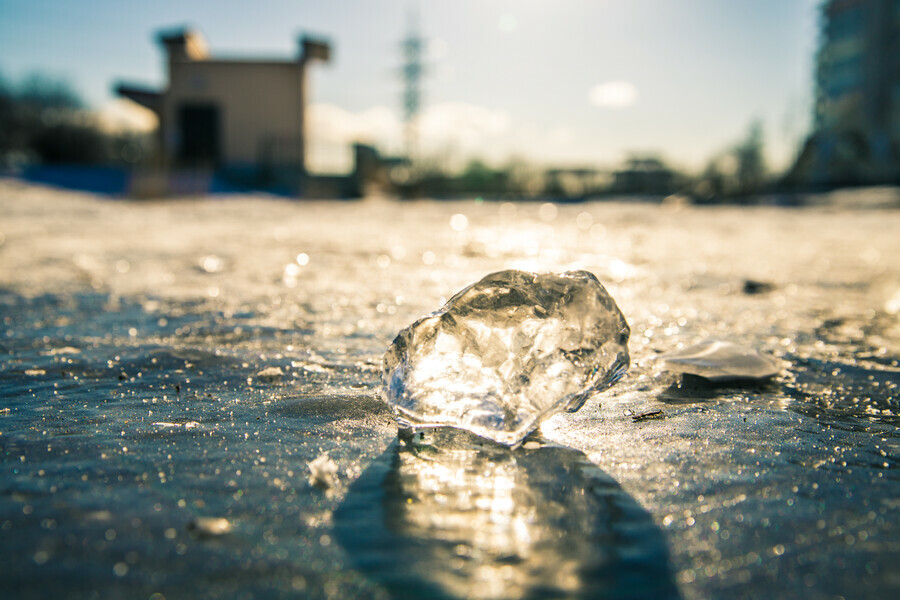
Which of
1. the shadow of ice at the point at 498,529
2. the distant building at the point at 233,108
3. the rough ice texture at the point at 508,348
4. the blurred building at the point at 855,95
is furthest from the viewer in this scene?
the blurred building at the point at 855,95

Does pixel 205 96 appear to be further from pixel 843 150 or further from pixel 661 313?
pixel 843 150

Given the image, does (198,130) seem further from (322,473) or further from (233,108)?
(322,473)

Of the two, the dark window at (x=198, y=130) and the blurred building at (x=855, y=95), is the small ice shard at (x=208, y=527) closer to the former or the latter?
the dark window at (x=198, y=130)

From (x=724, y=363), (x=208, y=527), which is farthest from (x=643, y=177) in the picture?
(x=208, y=527)

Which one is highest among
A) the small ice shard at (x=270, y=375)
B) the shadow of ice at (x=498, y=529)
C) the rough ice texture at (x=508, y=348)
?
the rough ice texture at (x=508, y=348)

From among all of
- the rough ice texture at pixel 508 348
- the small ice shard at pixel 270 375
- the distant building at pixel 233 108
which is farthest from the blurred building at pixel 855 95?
the small ice shard at pixel 270 375

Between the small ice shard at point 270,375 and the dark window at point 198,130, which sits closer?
the small ice shard at point 270,375

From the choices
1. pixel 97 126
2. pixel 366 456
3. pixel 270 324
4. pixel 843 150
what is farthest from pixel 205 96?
pixel 843 150

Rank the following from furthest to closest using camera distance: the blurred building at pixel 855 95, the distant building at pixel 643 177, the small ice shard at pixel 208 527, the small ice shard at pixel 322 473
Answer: the blurred building at pixel 855 95 → the distant building at pixel 643 177 → the small ice shard at pixel 322 473 → the small ice shard at pixel 208 527
